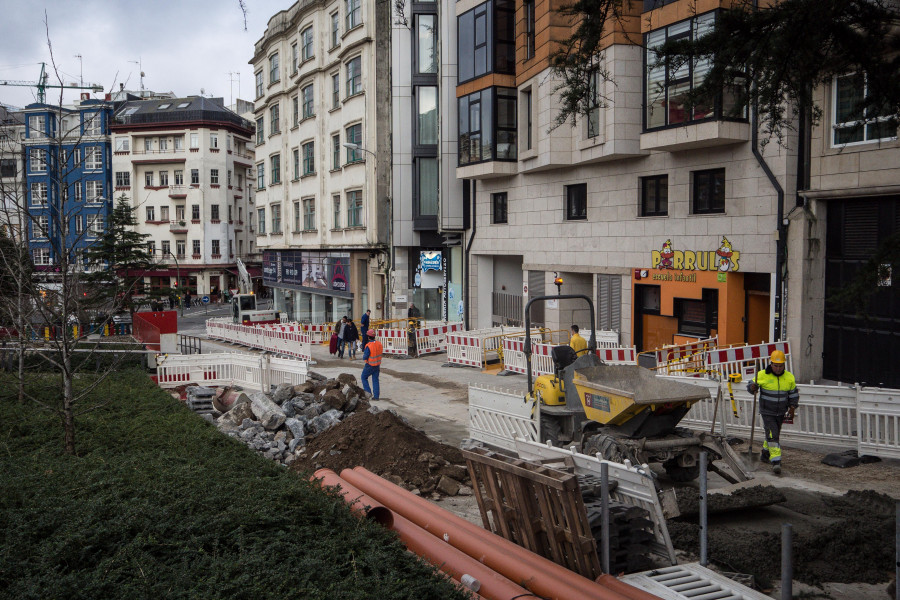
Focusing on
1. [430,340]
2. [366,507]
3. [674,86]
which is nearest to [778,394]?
[366,507]

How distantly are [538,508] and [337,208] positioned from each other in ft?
113

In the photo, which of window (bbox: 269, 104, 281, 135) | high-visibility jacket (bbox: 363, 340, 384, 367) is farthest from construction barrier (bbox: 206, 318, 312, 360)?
window (bbox: 269, 104, 281, 135)

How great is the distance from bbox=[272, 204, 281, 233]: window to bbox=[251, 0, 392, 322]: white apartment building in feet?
0.21

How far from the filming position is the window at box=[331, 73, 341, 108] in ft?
131

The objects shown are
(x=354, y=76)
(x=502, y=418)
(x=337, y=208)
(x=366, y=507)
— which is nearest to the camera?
(x=366, y=507)

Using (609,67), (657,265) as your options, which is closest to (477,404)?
(657,265)

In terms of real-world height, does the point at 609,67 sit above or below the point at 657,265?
above

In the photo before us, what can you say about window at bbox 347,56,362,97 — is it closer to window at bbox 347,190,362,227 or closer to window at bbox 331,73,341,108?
window at bbox 331,73,341,108

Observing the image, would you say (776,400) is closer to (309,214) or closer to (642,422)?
(642,422)

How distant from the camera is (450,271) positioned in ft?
116

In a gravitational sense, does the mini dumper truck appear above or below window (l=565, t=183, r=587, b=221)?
below

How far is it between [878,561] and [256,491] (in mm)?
6361

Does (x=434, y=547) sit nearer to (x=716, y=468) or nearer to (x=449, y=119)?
(x=716, y=468)

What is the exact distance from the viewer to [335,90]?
40750mm
